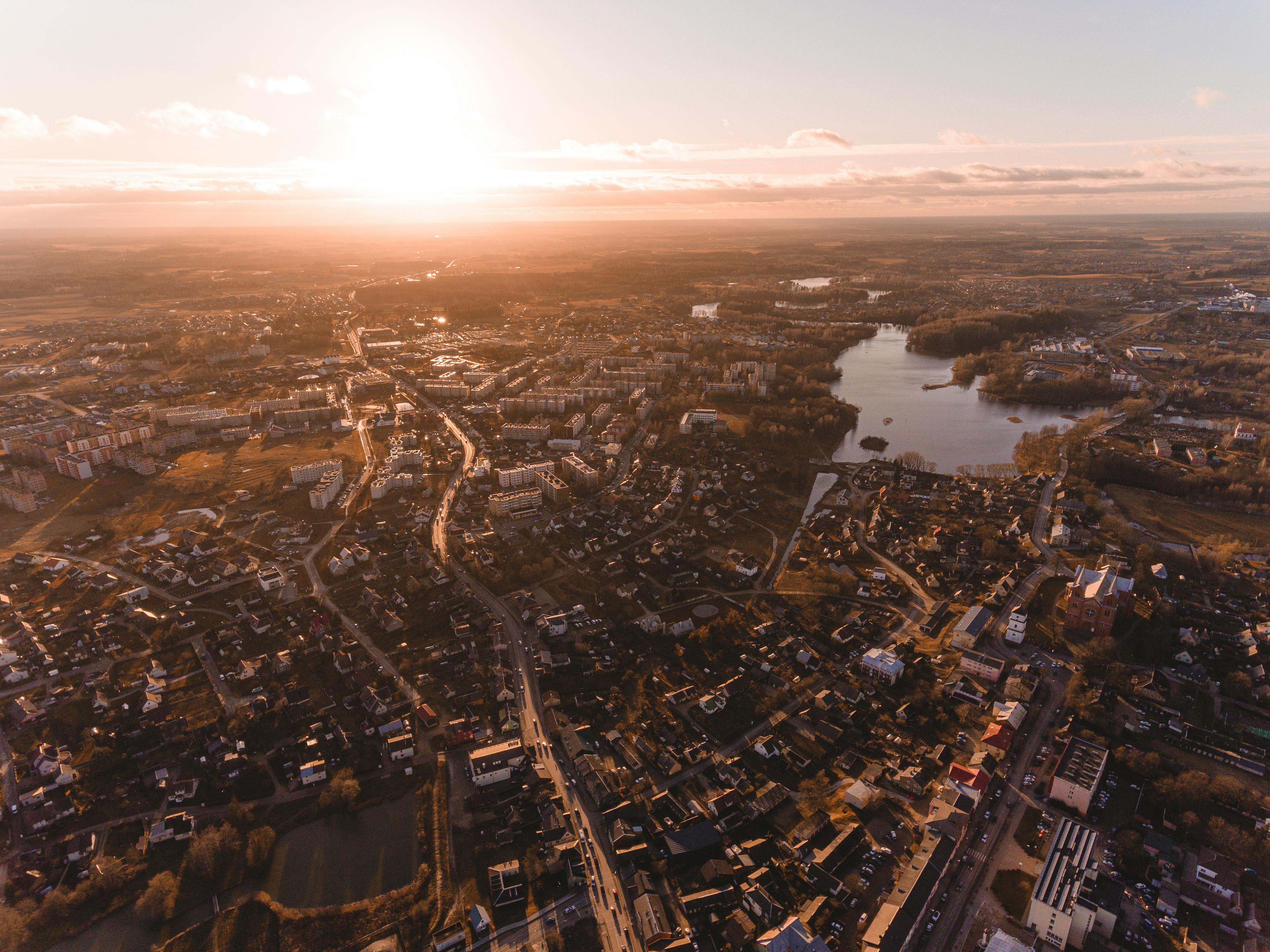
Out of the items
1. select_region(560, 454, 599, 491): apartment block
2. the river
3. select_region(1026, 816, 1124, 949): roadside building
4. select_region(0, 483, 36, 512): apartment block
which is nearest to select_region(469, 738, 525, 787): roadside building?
the river

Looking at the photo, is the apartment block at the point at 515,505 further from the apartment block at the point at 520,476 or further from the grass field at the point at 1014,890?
the grass field at the point at 1014,890

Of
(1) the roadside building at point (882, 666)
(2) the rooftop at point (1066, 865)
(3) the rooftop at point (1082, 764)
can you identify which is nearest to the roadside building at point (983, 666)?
(1) the roadside building at point (882, 666)

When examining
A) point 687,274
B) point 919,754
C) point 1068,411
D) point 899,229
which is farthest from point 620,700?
point 899,229

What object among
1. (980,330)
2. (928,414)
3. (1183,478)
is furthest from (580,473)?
(980,330)

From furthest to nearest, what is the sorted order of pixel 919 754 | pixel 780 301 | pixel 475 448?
pixel 780 301, pixel 475 448, pixel 919 754

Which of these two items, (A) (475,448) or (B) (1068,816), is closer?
(B) (1068,816)

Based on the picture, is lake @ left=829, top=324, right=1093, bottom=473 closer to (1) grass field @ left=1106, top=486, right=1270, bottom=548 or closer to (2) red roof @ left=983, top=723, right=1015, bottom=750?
(1) grass field @ left=1106, top=486, right=1270, bottom=548

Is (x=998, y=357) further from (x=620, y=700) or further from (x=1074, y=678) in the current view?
(x=620, y=700)

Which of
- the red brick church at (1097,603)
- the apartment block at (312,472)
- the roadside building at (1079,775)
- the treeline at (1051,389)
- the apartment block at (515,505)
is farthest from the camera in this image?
the treeline at (1051,389)
